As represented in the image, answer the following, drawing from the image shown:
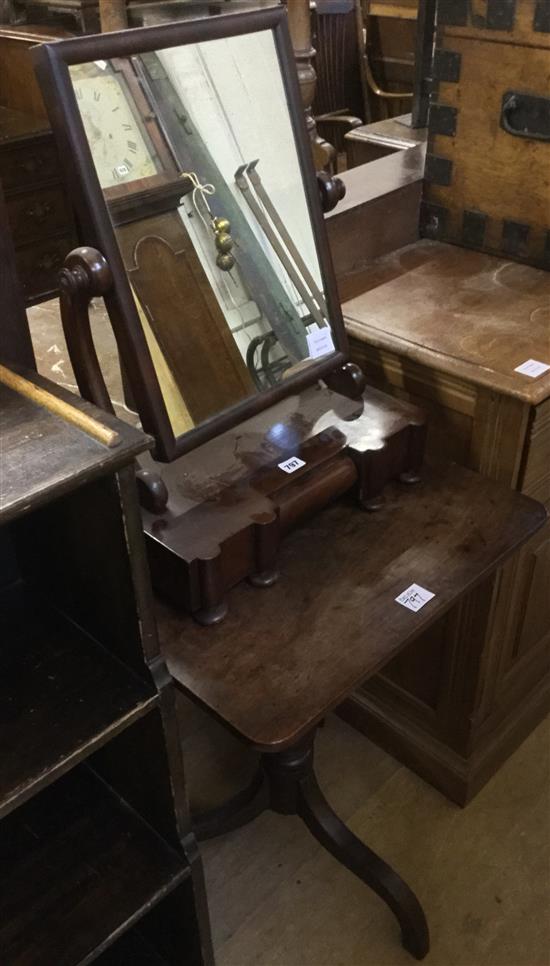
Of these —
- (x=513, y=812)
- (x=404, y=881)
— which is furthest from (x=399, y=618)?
(x=513, y=812)

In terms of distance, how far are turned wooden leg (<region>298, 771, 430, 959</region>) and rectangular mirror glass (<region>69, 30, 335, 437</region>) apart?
28.1 inches

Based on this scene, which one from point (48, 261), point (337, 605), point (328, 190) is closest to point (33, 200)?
point (48, 261)

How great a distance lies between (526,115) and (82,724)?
1189 millimetres

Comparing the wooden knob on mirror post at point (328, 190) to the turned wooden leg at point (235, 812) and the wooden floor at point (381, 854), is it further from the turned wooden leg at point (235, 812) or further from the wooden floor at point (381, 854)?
the turned wooden leg at point (235, 812)

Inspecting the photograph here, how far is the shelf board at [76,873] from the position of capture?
0.98 metres

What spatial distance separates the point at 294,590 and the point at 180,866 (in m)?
0.35

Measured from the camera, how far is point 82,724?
88 cm

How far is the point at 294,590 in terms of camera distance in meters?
1.08

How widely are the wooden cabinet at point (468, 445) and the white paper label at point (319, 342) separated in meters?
0.18

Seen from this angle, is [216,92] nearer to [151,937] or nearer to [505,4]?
[505,4]

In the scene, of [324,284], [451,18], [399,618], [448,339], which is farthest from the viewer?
[451,18]

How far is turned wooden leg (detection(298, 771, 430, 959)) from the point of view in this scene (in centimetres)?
142

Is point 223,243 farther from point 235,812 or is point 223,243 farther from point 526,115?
point 235,812

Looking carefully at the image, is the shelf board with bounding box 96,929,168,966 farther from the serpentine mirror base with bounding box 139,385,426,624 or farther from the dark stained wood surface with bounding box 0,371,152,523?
the dark stained wood surface with bounding box 0,371,152,523
